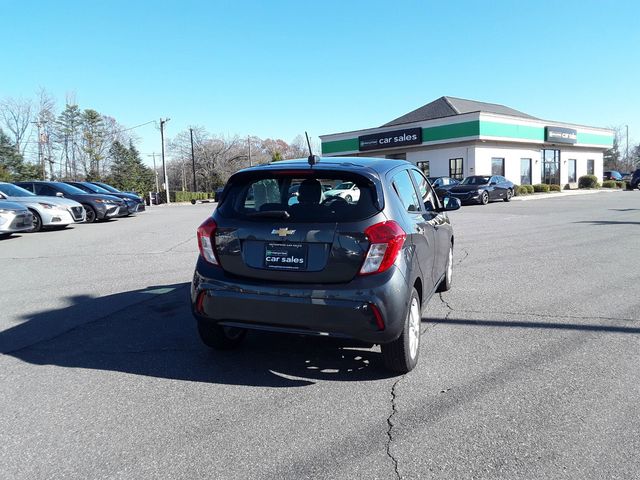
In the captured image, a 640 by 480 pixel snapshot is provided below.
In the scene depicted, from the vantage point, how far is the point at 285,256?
373 centimetres

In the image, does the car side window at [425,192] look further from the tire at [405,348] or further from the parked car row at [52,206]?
the parked car row at [52,206]

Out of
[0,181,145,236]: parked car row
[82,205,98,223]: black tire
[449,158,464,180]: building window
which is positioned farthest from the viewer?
[449,158,464,180]: building window

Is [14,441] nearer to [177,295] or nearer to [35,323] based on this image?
[35,323]

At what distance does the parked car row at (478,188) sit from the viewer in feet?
84.1

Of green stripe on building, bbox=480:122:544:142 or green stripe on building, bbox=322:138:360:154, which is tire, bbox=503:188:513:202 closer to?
green stripe on building, bbox=480:122:544:142

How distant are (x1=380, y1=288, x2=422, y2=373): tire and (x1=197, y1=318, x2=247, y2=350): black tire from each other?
1378 mm

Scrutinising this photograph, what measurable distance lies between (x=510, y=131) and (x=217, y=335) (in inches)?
1499

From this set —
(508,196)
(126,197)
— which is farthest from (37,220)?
(508,196)

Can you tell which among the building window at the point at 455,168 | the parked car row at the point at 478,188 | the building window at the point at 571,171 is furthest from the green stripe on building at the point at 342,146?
the building window at the point at 571,171

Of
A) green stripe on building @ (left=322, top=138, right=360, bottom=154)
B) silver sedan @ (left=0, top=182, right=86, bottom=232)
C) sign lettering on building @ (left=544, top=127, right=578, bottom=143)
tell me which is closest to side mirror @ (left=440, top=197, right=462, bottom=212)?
silver sedan @ (left=0, top=182, right=86, bottom=232)

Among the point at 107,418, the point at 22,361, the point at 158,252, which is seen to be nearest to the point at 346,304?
the point at 107,418

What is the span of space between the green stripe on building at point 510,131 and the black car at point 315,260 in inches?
1346

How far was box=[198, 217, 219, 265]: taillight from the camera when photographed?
4008 millimetres

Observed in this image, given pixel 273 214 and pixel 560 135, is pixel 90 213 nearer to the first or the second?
pixel 273 214
